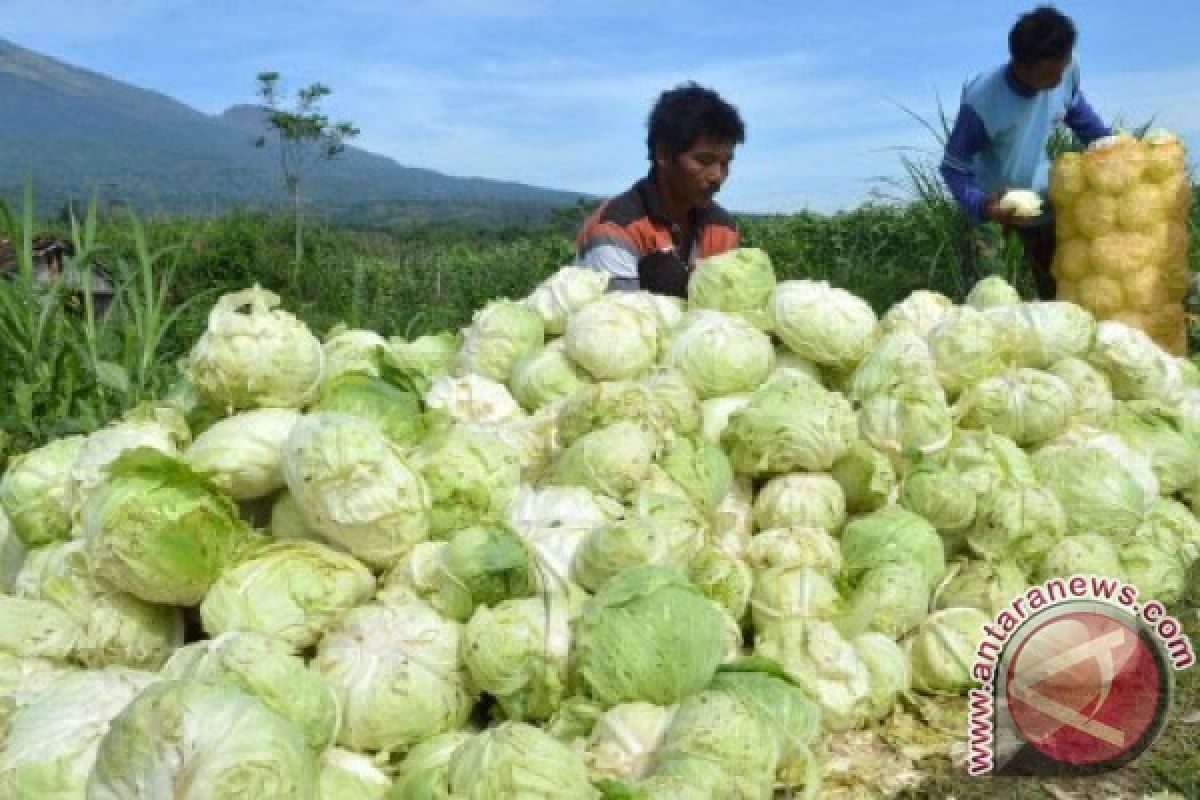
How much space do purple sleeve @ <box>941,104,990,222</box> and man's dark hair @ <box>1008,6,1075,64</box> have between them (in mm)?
528

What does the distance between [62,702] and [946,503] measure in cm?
247

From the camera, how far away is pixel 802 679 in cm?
300

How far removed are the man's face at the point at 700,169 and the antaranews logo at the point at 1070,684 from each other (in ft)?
9.62

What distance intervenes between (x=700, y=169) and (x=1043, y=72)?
2728 mm

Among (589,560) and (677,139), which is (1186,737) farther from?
(677,139)

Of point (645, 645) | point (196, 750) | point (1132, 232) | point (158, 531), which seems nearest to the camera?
point (196, 750)

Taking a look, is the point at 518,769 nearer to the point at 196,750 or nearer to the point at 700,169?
the point at 196,750

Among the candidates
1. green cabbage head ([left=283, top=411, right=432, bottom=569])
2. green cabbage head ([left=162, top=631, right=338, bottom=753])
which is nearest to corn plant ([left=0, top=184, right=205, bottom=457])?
green cabbage head ([left=283, top=411, right=432, bottom=569])

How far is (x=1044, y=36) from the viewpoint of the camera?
7020 millimetres

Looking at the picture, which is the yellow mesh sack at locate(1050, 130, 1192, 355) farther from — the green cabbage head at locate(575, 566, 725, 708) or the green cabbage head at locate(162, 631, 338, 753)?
the green cabbage head at locate(162, 631, 338, 753)

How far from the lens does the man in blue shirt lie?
278 inches

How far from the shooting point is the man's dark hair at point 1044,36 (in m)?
7.01

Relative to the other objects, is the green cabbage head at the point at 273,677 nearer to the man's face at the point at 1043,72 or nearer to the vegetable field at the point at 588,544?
the vegetable field at the point at 588,544

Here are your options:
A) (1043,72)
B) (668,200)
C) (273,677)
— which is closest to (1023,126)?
(1043,72)
